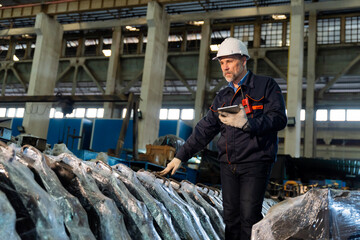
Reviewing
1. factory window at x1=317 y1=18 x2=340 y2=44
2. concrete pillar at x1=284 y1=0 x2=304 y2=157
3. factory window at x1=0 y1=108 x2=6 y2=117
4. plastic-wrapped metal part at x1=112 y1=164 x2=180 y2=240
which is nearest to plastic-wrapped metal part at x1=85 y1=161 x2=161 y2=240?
plastic-wrapped metal part at x1=112 y1=164 x2=180 y2=240

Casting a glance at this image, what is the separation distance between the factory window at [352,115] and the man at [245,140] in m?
20.4

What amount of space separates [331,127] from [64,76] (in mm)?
15868

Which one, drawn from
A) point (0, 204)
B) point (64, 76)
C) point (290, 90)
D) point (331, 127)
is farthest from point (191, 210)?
point (64, 76)

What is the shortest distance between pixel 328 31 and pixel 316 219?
19721mm

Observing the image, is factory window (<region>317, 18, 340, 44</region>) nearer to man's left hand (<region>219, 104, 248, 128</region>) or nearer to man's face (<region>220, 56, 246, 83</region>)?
man's face (<region>220, 56, 246, 83</region>)

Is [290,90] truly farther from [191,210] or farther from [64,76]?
[64,76]

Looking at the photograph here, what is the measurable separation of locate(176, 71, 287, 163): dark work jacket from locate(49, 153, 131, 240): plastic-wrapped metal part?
101cm

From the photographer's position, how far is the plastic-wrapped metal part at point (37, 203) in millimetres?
1687

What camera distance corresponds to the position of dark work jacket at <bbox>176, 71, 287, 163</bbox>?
104 inches

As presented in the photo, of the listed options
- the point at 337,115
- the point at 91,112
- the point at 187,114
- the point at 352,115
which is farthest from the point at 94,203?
the point at 91,112

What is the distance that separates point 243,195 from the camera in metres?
2.72

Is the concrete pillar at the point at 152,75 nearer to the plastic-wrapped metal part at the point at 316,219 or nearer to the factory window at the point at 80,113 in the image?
the factory window at the point at 80,113

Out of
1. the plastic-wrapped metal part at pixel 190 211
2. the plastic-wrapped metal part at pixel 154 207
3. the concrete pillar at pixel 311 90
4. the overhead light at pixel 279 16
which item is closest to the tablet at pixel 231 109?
the plastic-wrapped metal part at pixel 154 207

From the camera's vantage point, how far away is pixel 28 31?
1956 centimetres
